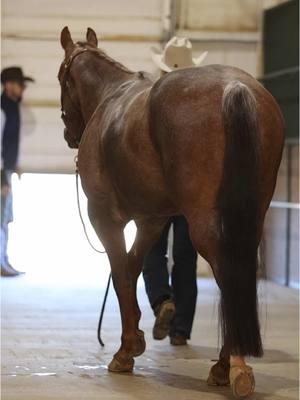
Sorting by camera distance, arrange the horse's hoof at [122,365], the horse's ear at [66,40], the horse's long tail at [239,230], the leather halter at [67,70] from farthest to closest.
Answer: the horse's ear at [66,40]
the leather halter at [67,70]
the horse's hoof at [122,365]
the horse's long tail at [239,230]

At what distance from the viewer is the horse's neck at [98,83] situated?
15.5 feet

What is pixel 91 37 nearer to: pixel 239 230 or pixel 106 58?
pixel 106 58

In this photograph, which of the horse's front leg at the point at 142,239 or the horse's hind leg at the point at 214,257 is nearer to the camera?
the horse's hind leg at the point at 214,257

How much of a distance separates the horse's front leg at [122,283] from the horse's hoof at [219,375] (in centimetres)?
49

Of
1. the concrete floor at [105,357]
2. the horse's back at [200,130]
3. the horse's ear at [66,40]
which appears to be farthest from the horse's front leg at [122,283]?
the horse's ear at [66,40]

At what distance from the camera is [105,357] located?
464 cm

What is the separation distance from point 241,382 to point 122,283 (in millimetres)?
1036

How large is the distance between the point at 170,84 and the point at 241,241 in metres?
0.76

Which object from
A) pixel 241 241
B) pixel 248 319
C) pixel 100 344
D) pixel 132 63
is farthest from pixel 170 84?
pixel 132 63

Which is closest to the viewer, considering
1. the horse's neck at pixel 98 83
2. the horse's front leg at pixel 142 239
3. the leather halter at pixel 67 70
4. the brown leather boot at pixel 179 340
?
the horse's front leg at pixel 142 239

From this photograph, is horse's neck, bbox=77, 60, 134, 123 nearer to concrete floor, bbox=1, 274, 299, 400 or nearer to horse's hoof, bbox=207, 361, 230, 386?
concrete floor, bbox=1, 274, 299, 400

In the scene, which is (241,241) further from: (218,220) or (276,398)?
(276,398)

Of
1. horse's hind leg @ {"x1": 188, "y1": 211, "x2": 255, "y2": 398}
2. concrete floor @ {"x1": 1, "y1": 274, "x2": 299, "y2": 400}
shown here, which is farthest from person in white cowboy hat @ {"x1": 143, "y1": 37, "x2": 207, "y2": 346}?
horse's hind leg @ {"x1": 188, "y1": 211, "x2": 255, "y2": 398}

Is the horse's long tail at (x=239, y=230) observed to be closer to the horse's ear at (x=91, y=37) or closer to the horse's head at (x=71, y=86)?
the horse's head at (x=71, y=86)
